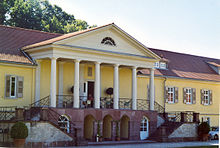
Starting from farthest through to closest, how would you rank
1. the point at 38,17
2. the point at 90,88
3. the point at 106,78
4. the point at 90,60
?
1. the point at 38,17
2. the point at 106,78
3. the point at 90,88
4. the point at 90,60

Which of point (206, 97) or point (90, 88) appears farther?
point (206, 97)

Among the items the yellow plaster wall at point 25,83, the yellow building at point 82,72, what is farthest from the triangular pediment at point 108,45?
the yellow plaster wall at point 25,83

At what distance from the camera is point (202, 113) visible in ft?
134

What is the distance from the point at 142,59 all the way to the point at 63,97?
6787 mm

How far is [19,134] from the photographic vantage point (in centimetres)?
2356

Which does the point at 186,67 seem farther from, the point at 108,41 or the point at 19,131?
the point at 19,131

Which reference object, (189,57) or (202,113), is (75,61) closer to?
(202,113)

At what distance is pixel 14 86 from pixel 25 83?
0.84m

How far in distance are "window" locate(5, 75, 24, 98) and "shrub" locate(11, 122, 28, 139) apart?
14.7 feet

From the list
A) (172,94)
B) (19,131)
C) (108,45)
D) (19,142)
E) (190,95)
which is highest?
(108,45)

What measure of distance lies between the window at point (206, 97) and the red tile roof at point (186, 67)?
4.16 ft

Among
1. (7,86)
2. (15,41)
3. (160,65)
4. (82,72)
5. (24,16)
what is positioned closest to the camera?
(7,86)

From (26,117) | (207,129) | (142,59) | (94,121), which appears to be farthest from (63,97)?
(207,129)

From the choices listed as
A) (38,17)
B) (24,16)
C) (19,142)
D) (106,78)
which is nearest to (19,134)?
(19,142)
